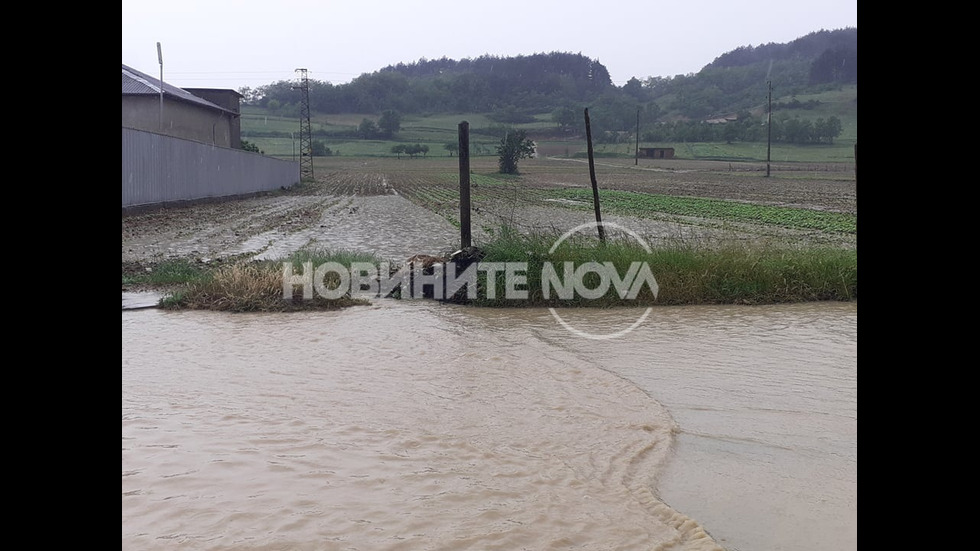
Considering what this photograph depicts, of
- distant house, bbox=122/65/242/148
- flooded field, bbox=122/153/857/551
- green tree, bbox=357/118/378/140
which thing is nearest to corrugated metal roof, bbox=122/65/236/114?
distant house, bbox=122/65/242/148

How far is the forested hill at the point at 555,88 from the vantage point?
330ft

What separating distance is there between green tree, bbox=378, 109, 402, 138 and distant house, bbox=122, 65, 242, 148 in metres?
46.0

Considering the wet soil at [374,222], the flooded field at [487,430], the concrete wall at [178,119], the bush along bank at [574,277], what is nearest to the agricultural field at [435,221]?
the wet soil at [374,222]

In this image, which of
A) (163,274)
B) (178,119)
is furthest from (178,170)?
(163,274)

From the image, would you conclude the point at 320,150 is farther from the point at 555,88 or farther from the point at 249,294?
the point at 249,294

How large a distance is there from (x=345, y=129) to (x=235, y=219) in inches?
3034

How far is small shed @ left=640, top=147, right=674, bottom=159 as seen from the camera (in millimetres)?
84312

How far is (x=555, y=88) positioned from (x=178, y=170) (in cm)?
9141

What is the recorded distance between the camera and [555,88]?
112 m

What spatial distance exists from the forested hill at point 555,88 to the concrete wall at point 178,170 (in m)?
63.9

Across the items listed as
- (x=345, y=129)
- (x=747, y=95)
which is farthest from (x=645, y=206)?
(x=747, y=95)

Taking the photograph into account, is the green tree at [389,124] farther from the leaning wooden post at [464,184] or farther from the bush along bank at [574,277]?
the bush along bank at [574,277]

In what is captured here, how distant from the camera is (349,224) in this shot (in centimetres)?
2092
